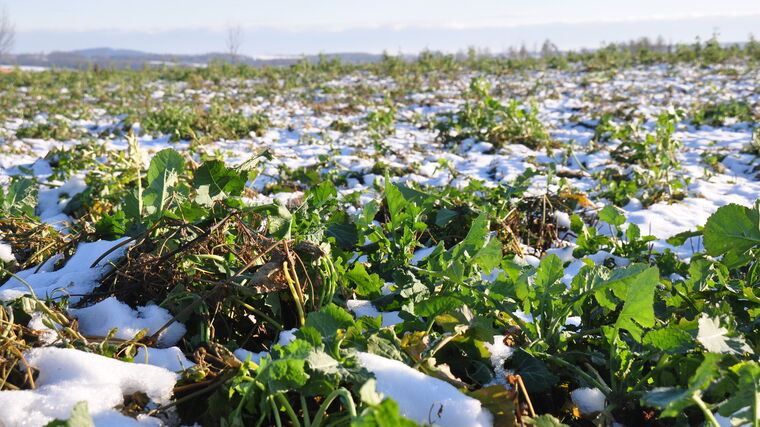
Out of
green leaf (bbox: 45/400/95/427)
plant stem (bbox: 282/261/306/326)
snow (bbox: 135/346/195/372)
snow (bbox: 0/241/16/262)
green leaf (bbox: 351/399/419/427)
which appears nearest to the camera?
green leaf (bbox: 351/399/419/427)

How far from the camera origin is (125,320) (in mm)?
1472

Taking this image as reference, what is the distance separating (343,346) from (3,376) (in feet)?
2.52

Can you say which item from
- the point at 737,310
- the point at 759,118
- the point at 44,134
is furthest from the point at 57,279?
the point at 759,118

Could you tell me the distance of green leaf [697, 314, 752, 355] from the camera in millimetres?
1210

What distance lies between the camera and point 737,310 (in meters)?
1.56

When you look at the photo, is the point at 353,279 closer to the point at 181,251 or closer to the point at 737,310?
the point at 181,251

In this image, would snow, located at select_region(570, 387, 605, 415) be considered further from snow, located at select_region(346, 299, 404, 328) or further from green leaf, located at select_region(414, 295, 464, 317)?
snow, located at select_region(346, 299, 404, 328)

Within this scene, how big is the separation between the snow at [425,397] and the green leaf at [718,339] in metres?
0.56

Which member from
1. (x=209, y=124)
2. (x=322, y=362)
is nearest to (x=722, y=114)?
(x=209, y=124)

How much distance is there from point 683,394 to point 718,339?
40 cm

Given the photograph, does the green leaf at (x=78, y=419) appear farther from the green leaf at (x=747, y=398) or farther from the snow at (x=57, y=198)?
the snow at (x=57, y=198)

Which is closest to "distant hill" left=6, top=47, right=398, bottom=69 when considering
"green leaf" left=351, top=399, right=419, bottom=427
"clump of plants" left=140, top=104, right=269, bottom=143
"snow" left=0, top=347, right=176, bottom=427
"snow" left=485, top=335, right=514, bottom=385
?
"clump of plants" left=140, top=104, right=269, bottom=143

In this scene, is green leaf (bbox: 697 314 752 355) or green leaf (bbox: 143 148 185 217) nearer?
green leaf (bbox: 697 314 752 355)

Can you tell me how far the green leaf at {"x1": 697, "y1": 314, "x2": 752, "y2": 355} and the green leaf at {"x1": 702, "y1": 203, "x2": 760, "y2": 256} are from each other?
0.41 m
